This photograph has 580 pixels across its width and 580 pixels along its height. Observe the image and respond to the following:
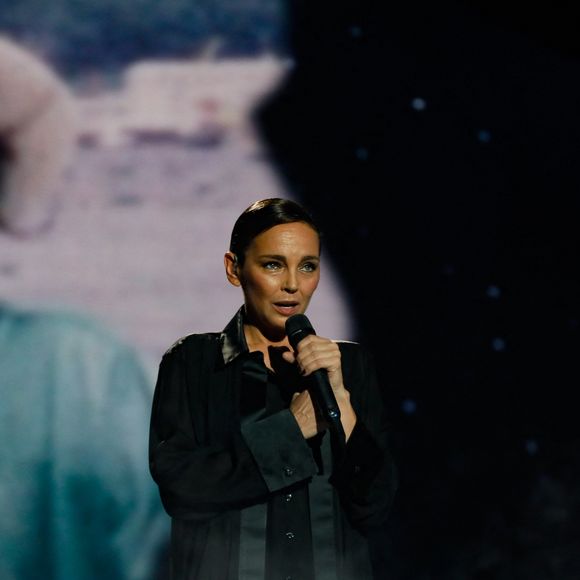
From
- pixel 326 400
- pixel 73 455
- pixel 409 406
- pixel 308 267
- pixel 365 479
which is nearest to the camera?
pixel 326 400

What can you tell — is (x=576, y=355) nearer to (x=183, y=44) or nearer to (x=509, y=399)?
(x=509, y=399)

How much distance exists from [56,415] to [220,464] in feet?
4.12

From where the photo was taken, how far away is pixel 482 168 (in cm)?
274

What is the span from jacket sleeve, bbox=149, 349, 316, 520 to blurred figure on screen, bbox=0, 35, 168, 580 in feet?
3.69

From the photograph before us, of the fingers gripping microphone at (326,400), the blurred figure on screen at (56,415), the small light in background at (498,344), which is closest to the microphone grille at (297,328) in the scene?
the fingers gripping microphone at (326,400)

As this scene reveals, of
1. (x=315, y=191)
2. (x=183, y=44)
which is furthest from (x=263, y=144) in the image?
(x=183, y=44)

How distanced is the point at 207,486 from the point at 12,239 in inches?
55.7

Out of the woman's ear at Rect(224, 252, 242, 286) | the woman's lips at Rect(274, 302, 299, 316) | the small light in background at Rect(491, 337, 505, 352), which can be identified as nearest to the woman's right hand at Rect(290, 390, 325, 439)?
the woman's lips at Rect(274, 302, 299, 316)

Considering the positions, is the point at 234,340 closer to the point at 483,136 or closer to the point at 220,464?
the point at 220,464

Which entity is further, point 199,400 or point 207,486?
point 199,400

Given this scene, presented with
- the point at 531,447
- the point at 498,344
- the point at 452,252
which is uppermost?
the point at 452,252

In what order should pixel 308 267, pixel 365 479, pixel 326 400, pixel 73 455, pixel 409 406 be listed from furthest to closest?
pixel 409 406 → pixel 73 455 → pixel 308 267 → pixel 365 479 → pixel 326 400

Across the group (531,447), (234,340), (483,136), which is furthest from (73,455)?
(483,136)

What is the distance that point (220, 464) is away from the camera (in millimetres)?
1291
